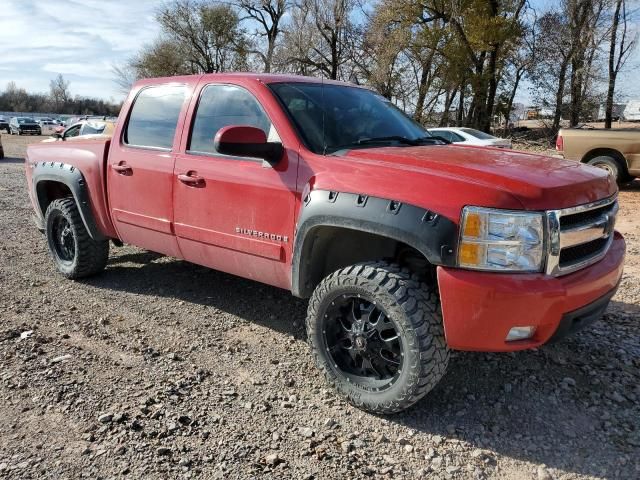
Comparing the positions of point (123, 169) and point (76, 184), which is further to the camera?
point (76, 184)

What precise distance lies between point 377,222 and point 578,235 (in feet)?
3.31

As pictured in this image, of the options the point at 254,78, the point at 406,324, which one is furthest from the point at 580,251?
the point at 254,78

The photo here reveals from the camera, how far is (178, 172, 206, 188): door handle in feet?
12.5

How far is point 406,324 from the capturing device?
2.80 metres

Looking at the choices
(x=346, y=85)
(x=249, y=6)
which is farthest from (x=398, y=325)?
(x=249, y=6)

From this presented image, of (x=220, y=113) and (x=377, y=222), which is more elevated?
(x=220, y=113)

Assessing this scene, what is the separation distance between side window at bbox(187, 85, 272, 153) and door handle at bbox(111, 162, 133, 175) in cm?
69

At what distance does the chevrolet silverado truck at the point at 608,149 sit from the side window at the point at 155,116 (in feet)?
30.3

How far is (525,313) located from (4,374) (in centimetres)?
309

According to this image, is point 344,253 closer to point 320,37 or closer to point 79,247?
point 79,247

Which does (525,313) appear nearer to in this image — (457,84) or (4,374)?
(4,374)

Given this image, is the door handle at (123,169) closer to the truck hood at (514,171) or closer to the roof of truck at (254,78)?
the roof of truck at (254,78)

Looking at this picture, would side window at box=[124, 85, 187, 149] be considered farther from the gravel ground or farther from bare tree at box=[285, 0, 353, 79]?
bare tree at box=[285, 0, 353, 79]

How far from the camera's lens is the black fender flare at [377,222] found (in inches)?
103
